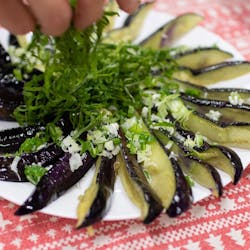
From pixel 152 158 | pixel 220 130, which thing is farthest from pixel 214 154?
pixel 152 158

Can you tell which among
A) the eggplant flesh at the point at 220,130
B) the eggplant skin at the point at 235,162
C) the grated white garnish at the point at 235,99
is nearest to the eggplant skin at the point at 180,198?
the eggplant skin at the point at 235,162

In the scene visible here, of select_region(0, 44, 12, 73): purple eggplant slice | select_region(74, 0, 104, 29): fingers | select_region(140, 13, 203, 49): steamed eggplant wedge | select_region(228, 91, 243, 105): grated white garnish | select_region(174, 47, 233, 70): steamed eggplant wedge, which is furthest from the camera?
select_region(140, 13, 203, 49): steamed eggplant wedge

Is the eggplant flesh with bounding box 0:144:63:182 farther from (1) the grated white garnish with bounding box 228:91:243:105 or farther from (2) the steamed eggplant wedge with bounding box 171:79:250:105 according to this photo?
(1) the grated white garnish with bounding box 228:91:243:105

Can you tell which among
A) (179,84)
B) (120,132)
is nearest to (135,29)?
(179,84)

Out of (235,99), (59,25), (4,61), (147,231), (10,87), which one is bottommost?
(147,231)

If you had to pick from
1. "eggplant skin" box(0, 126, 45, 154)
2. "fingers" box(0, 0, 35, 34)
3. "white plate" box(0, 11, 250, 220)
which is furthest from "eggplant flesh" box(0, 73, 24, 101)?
"fingers" box(0, 0, 35, 34)

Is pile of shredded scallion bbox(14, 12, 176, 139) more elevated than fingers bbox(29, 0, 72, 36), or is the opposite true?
fingers bbox(29, 0, 72, 36)

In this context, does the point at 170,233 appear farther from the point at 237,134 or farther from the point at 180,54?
the point at 180,54

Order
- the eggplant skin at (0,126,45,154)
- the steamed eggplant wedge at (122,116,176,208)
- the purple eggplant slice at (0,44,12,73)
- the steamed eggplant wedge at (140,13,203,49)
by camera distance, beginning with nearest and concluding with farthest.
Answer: the steamed eggplant wedge at (122,116,176,208) → the eggplant skin at (0,126,45,154) → the purple eggplant slice at (0,44,12,73) → the steamed eggplant wedge at (140,13,203,49)

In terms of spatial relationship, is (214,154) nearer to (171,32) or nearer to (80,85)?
(80,85)
